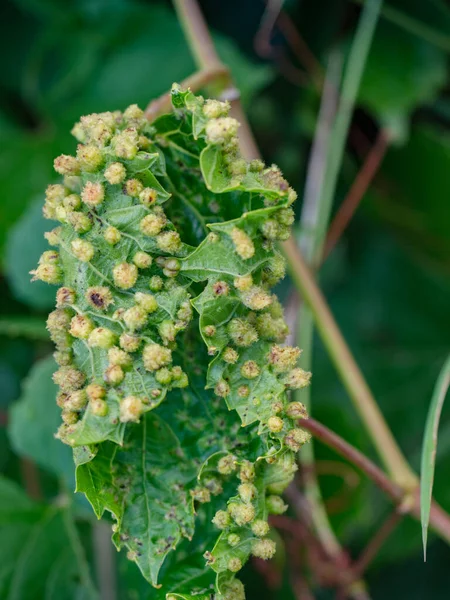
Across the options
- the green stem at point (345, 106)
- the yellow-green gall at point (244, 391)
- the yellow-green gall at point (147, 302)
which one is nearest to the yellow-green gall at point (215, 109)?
the yellow-green gall at point (147, 302)

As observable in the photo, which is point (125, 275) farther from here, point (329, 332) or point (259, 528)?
point (329, 332)

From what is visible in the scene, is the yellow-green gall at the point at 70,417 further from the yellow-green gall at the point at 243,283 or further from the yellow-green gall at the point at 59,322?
the yellow-green gall at the point at 243,283

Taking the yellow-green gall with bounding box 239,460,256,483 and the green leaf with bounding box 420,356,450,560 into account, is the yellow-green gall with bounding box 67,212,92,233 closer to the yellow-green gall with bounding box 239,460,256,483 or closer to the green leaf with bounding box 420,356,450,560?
the yellow-green gall with bounding box 239,460,256,483

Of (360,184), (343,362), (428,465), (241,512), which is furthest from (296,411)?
(360,184)

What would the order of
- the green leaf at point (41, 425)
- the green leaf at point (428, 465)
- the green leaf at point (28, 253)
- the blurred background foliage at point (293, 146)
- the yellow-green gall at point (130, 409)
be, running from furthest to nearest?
the blurred background foliage at point (293, 146) → the green leaf at point (28, 253) → the green leaf at point (41, 425) → the green leaf at point (428, 465) → the yellow-green gall at point (130, 409)

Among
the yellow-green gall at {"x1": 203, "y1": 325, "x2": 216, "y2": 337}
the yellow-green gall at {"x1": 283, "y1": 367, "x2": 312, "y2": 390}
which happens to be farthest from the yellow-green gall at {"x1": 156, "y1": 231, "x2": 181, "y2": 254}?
the yellow-green gall at {"x1": 283, "y1": 367, "x2": 312, "y2": 390}

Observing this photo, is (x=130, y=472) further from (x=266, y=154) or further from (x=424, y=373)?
(x=424, y=373)
